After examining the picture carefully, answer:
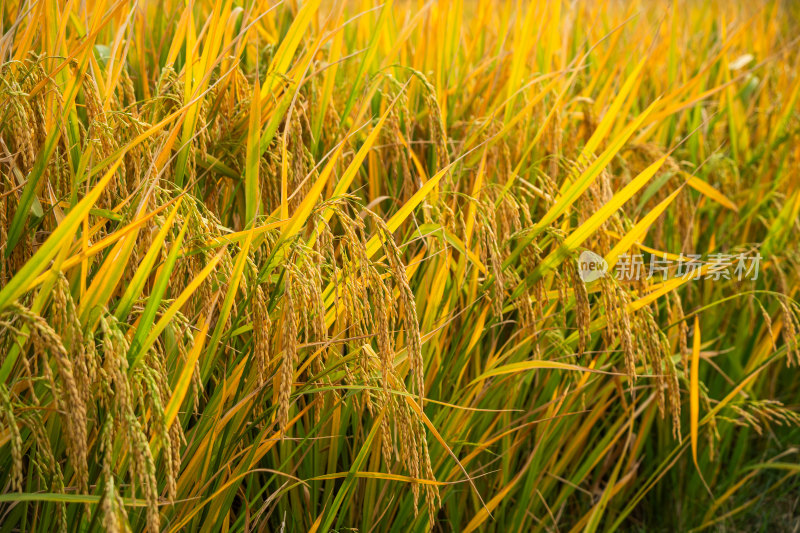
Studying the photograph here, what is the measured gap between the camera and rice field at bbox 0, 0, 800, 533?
0.96m


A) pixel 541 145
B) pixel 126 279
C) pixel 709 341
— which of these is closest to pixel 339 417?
pixel 126 279

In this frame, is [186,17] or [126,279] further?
[186,17]

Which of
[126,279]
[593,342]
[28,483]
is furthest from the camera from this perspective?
[593,342]

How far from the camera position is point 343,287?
1.02 metres

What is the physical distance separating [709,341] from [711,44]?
1720mm

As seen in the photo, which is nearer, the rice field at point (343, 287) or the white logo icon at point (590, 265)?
the rice field at point (343, 287)

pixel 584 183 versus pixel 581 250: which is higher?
pixel 584 183

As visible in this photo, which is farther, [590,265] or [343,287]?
[590,265]

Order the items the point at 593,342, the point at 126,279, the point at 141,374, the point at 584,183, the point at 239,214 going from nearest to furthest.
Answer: the point at 141,374
the point at 126,279
the point at 584,183
the point at 239,214
the point at 593,342

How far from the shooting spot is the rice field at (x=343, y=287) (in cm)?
96

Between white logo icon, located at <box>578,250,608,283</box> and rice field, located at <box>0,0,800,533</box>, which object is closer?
rice field, located at <box>0,0,800,533</box>

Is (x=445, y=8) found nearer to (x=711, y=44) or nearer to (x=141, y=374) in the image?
(x=141, y=374)

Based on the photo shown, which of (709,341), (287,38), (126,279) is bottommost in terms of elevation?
(709,341)

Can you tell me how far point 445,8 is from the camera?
1.72 m
